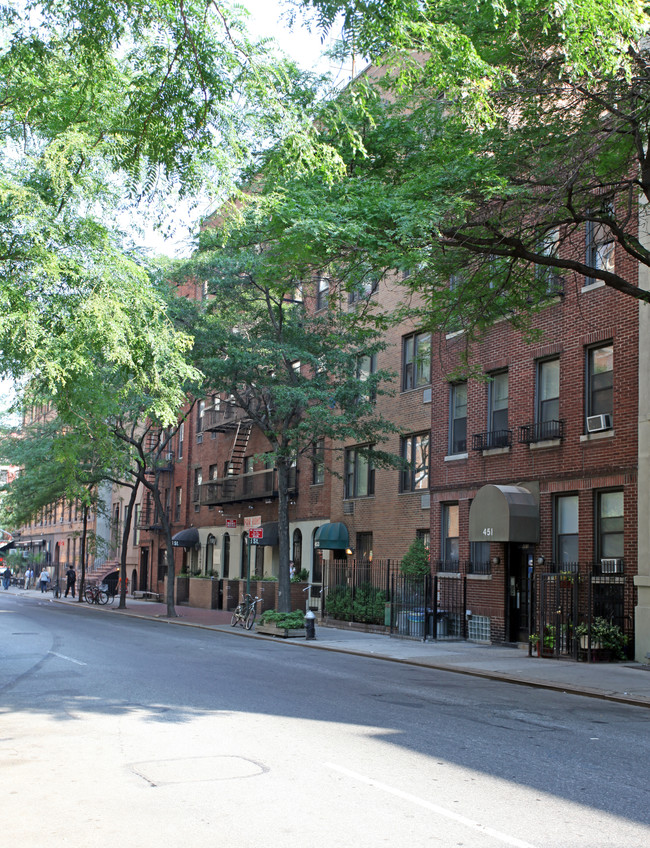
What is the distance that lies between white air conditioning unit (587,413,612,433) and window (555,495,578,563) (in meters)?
1.81

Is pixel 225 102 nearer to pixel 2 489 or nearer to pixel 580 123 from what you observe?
pixel 580 123

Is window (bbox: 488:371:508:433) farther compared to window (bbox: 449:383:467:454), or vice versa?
window (bbox: 449:383:467:454)

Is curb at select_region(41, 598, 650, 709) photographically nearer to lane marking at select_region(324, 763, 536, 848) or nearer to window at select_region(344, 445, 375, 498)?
window at select_region(344, 445, 375, 498)

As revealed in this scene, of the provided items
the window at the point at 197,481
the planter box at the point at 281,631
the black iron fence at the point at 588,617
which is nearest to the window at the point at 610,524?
the black iron fence at the point at 588,617

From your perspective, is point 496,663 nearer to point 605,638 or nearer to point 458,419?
point 605,638

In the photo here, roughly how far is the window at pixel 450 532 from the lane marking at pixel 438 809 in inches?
698

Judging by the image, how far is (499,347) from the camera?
23.4m

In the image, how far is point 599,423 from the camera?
779 inches

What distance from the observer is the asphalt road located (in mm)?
5883

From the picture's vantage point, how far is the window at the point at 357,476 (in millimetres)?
30359

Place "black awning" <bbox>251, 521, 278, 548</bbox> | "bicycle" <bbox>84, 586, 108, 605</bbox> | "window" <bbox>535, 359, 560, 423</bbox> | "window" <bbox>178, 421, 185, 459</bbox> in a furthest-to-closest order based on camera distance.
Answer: "window" <bbox>178, 421, 185, 459</bbox> → "bicycle" <bbox>84, 586, 108, 605</bbox> → "black awning" <bbox>251, 521, 278, 548</bbox> → "window" <bbox>535, 359, 560, 423</bbox>

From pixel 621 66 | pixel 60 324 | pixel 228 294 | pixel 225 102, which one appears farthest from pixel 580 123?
pixel 228 294

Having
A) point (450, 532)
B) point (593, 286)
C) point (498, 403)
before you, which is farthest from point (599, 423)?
point (450, 532)

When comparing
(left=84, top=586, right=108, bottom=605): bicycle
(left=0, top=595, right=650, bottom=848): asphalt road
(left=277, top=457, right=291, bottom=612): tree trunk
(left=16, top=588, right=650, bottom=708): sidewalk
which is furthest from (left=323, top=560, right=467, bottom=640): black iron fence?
(left=84, top=586, right=108, bottom=605): bicycle
